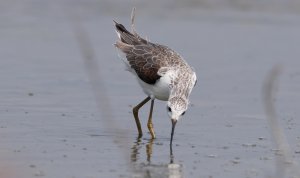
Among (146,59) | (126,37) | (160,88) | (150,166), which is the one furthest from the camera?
(126,37)

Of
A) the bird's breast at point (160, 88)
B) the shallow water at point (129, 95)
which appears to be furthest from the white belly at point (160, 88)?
the shallow water at point (129, 95)

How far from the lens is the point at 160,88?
382 inches

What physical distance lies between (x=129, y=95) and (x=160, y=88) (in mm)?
2363

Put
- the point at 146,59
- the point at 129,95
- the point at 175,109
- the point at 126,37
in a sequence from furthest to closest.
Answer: the point at 129,95 → the point at 126,37 → the point at 146,59 → the point at 175,109

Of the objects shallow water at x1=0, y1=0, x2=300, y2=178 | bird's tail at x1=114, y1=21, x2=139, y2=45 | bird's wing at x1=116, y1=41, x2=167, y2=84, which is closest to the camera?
shallow water at x1=0, y1=0, x2=300, y2=178

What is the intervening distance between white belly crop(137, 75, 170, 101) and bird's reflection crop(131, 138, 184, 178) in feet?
2.66

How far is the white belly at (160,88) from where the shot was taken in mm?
9609

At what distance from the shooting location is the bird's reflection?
7999 millimetres

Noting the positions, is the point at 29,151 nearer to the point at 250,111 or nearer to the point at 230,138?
the point at 230,138

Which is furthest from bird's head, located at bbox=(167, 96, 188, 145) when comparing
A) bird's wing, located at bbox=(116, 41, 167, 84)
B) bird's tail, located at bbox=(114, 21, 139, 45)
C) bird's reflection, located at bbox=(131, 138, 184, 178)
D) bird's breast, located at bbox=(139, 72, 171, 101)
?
bird's tail, located at bbox=(114, 21, 139, 45)

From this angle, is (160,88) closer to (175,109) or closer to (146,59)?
(146,59)

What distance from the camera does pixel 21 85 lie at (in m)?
12.1

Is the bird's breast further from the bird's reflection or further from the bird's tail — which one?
the bird's tail

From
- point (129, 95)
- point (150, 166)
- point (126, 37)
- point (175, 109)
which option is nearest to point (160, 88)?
point (175, 109)
